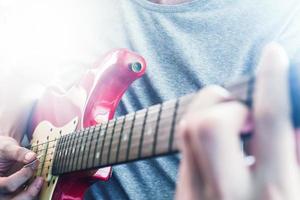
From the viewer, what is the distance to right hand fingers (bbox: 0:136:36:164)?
0.79 meters

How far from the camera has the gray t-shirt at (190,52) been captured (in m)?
0.80

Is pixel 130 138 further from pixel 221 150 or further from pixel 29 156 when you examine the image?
pixel 29 156

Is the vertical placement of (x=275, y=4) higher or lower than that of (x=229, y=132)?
lower

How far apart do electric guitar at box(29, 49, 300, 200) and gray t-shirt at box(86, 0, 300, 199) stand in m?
0.10

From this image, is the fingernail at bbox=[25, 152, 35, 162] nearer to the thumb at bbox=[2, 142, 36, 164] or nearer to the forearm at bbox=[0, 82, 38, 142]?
the thumb at bbox=[2, 142, 36, 164]

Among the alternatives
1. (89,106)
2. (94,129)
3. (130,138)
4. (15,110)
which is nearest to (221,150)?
(130,138)

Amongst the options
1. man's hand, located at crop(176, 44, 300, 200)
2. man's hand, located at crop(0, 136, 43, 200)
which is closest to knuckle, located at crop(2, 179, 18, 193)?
man's hand, located at crop(0, 136, 43, 200)

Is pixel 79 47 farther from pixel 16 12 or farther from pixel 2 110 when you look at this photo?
pixel 16 12

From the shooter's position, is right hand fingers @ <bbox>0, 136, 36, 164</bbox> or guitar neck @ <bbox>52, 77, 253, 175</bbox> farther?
right hand fingers @ <bbox>0, 136, 36, 164</bbox>

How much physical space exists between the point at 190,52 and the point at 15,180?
394 mm

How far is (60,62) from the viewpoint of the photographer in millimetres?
1036

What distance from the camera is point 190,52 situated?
2.72 feet

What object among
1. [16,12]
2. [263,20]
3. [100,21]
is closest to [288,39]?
[263,20]

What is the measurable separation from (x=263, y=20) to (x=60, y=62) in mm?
479
